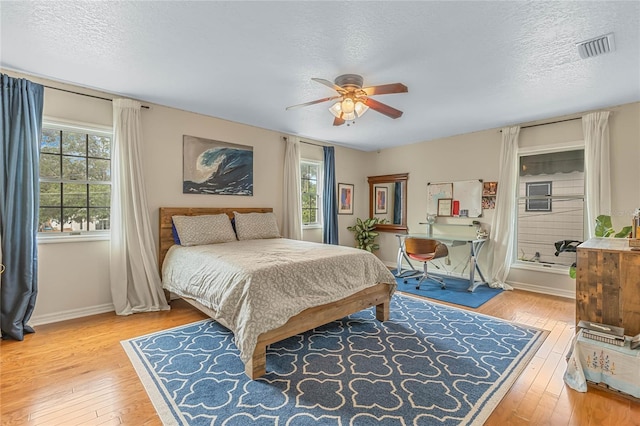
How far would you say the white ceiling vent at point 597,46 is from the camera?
2.18 metres

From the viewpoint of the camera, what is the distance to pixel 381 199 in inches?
247

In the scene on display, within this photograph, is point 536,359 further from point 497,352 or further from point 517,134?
Result: point 517,134

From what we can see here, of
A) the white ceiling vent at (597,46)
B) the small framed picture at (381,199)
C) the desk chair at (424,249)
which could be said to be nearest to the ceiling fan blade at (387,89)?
the white ceiling vent at (597,46)

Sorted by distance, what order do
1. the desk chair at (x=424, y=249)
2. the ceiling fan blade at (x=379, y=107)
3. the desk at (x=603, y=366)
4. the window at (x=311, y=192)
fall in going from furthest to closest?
1. the window at (x=311, y=192)
2. the desk chair at (x=424, y=249)
3. the ceiling fan blade at (x=379, y=107)
4. the desk at (x=603, y=366)

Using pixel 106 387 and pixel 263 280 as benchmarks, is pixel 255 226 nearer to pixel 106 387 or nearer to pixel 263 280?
pixel 263 280

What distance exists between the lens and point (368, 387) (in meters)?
1.97

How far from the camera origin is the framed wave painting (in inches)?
158

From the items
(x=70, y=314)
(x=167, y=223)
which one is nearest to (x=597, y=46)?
(x=167, y=223)

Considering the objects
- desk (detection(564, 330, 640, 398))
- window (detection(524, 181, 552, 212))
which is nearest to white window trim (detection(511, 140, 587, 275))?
window (detection(524, 181, 552, 212))

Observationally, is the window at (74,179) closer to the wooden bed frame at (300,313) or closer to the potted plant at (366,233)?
the wooden bed frame at (300,313)

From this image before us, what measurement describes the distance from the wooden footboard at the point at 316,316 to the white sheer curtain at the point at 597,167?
2.85 meters

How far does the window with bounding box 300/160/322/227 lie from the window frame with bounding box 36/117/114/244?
295 centimetres

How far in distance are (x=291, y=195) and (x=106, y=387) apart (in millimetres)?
3478

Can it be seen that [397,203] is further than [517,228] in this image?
Yes
